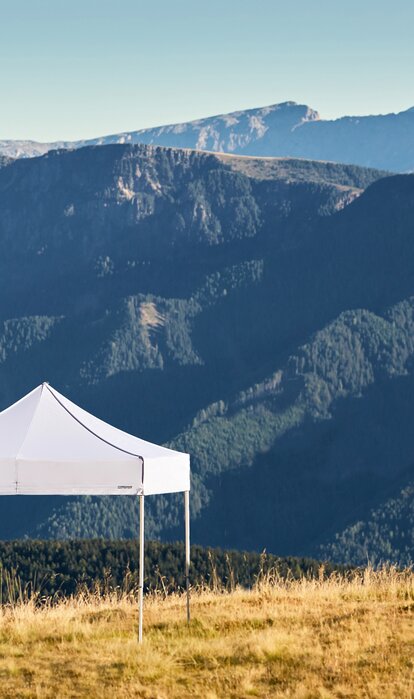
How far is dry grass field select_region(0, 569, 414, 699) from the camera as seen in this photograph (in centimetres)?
2634

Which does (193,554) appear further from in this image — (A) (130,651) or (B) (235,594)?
(A) (130,651)

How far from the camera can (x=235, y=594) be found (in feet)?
124

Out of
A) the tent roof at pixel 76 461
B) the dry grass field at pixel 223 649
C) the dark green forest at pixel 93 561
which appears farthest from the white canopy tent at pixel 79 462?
the dark green forest at pixel 93 561

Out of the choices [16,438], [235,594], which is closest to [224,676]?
[16,438]

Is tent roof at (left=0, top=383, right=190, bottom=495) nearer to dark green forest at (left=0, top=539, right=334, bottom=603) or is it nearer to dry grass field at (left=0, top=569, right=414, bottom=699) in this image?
dry grass field at (left=0, top=569, right=414, bottom=699)

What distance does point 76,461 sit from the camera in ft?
104

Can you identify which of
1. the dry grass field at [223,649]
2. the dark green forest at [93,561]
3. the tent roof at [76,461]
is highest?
the tent roof at [76,461]

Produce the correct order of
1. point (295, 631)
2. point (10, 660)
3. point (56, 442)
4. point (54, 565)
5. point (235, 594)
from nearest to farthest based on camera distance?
point (10, 660) < point (295, 631) < point (56, 442) < point (235, 594) < point (54, 565)

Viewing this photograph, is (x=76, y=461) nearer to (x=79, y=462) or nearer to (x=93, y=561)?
(x=79, y=462)

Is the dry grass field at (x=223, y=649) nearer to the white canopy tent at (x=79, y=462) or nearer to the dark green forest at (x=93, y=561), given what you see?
the white canopy tent at (x=79, y=462)

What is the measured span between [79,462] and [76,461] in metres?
0.07

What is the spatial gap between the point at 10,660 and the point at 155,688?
355 cm

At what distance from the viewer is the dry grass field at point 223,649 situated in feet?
86.4

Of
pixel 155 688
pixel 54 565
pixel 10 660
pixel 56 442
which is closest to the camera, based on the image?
pixel 155 688
